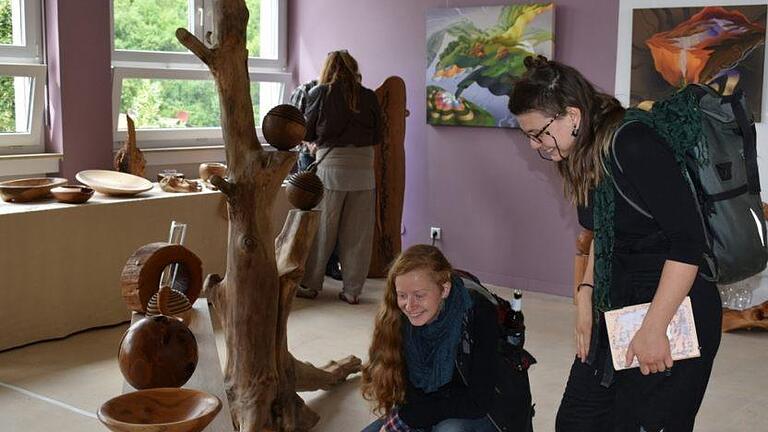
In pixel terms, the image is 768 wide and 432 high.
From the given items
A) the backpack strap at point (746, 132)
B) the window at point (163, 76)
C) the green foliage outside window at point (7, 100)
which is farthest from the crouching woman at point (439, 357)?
the window at point (163, 76)

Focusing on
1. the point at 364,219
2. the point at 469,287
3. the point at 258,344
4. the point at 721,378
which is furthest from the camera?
the point at 364,219

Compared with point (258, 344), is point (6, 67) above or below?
above

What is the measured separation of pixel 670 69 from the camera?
519 centimetres

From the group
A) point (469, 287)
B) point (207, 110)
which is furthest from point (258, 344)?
point (207, 110)

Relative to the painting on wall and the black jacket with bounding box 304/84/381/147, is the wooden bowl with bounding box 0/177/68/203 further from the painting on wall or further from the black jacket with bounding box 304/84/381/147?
the painting on wall

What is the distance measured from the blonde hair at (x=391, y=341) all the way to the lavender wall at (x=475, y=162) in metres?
3.41


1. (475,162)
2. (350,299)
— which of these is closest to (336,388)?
(350,299)

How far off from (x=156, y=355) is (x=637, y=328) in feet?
3.26

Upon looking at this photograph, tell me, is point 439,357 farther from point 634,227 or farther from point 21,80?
point 21,80

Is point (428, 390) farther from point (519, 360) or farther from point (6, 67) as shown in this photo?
point (6, 67)

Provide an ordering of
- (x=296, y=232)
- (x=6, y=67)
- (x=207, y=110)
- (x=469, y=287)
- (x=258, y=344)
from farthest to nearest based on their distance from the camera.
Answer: (x=207, y=110) < (x=6, y=67) < (x=296, y=232) < (x=258, y=344) < (x=469, y=287)

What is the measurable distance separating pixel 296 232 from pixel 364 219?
2082 millimetres

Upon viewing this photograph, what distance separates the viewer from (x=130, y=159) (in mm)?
5316

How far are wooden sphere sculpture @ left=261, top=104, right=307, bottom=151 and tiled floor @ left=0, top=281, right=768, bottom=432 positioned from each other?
1.09m
